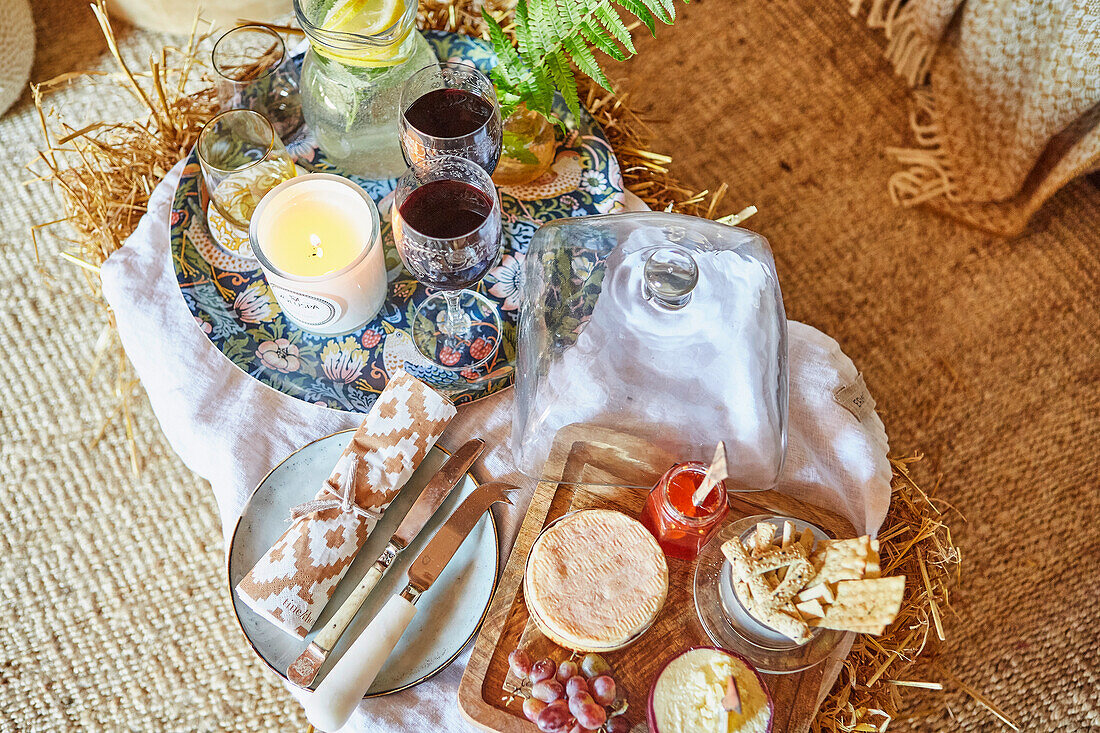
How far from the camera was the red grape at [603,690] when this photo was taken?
35.6 inches

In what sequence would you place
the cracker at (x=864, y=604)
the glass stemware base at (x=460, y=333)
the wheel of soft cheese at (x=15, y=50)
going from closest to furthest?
the cracker at (x=864, y=604), the glass stemware base at (x=460, y=333), the wheel of soft cheese at (x=15, y=50)

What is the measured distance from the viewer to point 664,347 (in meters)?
0.91

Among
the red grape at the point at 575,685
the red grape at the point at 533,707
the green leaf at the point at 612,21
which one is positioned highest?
the green leaf at the point at 612,21

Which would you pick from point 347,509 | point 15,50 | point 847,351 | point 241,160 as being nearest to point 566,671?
point 347,509

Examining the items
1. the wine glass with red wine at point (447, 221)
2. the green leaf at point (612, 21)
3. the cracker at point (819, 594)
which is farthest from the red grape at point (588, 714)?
the green leaf at point (612, 21)

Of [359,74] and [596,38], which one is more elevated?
[596,38]

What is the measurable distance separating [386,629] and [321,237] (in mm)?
509

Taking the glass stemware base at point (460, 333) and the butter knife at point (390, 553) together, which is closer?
the butter knife at point (390, 553)

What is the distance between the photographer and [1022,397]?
5.59ft

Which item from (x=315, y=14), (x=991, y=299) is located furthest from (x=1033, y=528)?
(x=315, y=14)

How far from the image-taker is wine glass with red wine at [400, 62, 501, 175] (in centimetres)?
102

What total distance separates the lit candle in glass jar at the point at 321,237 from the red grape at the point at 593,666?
0.53 m

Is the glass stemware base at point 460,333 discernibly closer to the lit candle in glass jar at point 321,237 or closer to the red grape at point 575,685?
the lit candle in glass jar at point 321,237

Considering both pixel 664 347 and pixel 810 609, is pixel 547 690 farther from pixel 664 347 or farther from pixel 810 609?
pixel 664 347
